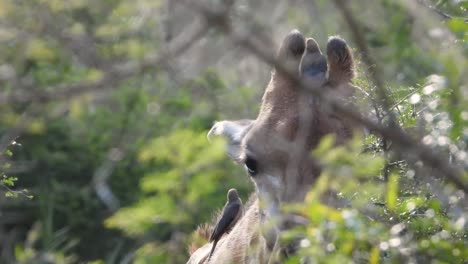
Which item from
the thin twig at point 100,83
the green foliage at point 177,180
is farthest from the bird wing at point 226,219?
the thin twig at point 100,83

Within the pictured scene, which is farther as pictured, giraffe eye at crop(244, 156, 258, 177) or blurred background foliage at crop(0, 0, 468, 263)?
giraffe eye at crop(244, 156, 258, 177)

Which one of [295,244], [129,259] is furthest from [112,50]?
[129,259]

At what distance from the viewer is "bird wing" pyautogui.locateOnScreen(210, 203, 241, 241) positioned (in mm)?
7094

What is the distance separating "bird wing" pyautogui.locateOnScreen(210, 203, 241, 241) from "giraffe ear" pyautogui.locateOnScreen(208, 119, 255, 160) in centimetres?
63

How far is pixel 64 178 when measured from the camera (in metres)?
12.4

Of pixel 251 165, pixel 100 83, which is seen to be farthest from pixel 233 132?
pixel 100 83

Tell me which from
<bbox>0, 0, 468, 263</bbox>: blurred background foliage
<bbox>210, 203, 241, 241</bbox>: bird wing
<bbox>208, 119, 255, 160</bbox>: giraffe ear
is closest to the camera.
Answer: <bbox>0, 0, 468, 263</bbox>: blurred background foliage

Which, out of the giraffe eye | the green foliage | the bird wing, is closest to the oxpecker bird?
the bird wing

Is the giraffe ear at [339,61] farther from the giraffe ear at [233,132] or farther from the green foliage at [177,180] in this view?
the green foliage at [177,180]

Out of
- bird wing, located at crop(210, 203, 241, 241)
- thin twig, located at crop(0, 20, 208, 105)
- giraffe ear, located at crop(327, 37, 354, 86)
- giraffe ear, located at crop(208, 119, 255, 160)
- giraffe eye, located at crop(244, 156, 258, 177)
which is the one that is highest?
thin twig, located at crop(0, 20, 208, 105)

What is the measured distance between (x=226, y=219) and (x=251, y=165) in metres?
1.30

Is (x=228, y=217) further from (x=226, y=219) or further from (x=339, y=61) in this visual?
(x=339, y=61)

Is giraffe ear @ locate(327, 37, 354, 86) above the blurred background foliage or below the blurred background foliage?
below

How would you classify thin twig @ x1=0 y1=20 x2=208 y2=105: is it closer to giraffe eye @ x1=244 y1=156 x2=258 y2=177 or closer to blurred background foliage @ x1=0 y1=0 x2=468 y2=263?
blurred background foliage @ x1=0 y1=0 x2=468 y2=263
